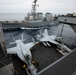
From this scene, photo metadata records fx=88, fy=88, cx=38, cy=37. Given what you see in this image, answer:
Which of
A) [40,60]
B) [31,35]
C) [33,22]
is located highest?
[33,22]

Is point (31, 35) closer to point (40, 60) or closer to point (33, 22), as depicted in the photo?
point (33, 22)

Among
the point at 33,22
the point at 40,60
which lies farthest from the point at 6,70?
the point at 33,22

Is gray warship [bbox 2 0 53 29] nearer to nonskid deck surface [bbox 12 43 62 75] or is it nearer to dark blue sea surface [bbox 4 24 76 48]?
dark blue sea surface [bbox 4 24 76 48]

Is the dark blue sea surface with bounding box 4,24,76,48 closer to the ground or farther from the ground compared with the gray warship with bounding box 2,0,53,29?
closer to the ground

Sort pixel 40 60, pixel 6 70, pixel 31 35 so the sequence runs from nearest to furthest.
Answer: pixel 6 70 → pixel 40 60 → pixel 31 35

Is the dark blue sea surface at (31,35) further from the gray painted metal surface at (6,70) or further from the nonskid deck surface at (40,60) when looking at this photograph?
the gray painted metal surface at (6,70)

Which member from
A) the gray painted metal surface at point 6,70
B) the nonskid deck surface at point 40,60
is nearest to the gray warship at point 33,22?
the nonskid deck surface at point 40,60

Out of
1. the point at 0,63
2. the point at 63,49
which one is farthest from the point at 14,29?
the point at 0,63

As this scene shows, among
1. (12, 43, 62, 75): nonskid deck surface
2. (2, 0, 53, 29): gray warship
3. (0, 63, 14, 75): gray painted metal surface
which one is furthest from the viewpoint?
(2, 0, 53, 29): gray warship

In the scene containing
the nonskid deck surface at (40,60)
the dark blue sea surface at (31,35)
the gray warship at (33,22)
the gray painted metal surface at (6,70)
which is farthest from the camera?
the gray warship at (33,22)

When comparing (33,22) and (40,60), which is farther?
(33,22)

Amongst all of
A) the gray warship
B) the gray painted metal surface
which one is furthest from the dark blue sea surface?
the gray painted metal surface

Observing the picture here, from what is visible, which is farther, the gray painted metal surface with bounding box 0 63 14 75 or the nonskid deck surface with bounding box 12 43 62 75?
the nonskid deck surface with bounding box 12 43 62 75

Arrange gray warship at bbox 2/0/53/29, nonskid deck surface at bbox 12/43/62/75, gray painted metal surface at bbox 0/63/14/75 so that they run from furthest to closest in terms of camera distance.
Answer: gray warship at bbox 2/0/53/29
nonskid deck surface at bbox 12/43/62/75
gray painted metal surface at bbox 0/63/14/75
